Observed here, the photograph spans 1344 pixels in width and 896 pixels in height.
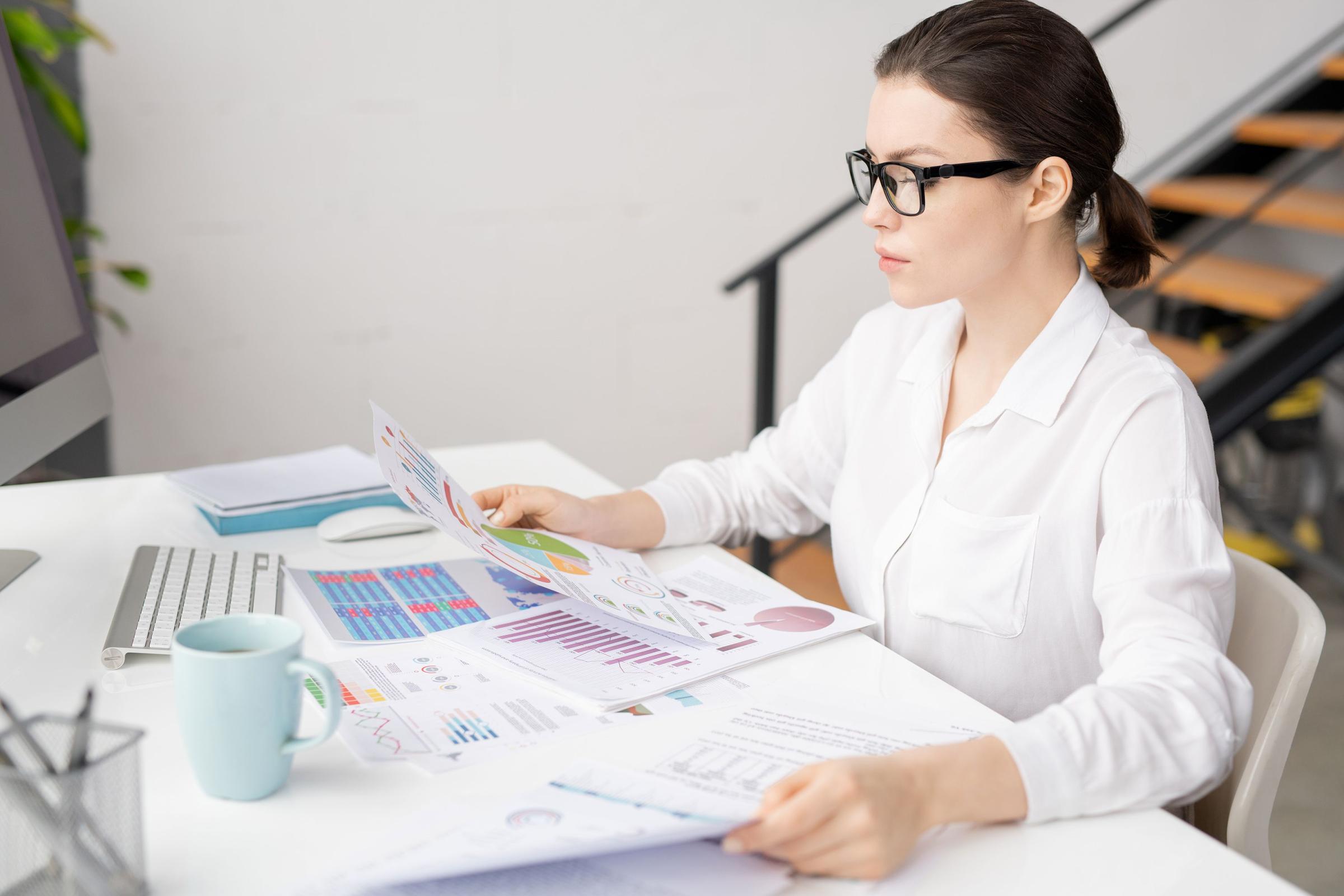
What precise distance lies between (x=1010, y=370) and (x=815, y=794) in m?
0.61

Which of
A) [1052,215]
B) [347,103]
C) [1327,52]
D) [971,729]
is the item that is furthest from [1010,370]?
[1327,52]

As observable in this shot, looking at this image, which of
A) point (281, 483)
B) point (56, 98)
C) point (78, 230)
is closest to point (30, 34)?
point (56, 98)

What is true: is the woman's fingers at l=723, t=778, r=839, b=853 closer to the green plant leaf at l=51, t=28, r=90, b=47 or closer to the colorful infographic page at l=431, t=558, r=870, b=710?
the colorful infographic page at l=431, t=558, r=870, b=710

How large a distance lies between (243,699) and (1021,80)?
0.88 meters

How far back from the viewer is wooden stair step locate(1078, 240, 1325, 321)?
9.75 ft

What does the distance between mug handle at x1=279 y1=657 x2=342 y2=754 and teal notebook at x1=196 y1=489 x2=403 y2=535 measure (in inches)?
25.3

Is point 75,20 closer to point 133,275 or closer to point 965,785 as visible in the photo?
point 133,275

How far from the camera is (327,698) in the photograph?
0.73 meters

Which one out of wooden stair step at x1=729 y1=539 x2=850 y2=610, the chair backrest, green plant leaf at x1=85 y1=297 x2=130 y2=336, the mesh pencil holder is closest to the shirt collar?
the chair backrest

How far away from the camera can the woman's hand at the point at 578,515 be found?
1293 millimetres

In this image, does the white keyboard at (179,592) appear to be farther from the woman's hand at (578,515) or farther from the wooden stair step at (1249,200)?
the wooden stair step at (1249,200)

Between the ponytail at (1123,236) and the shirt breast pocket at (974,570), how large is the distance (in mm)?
331

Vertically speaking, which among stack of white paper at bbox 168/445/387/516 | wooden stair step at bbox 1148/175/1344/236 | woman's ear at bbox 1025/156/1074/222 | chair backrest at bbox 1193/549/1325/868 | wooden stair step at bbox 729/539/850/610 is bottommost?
wooden stair step at bbox 729/539/850/610

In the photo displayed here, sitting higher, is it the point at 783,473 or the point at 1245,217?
the point at 1245,217
